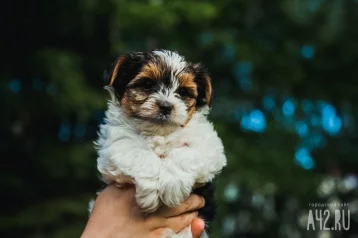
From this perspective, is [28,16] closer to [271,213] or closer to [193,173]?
[193,173]

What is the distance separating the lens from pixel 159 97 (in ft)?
17.2

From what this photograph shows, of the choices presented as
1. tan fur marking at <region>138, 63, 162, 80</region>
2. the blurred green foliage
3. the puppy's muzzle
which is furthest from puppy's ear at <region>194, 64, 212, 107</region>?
the blurred green foliage

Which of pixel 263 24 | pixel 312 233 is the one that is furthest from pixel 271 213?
pixel 263 24

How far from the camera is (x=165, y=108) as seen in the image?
517 centimetres

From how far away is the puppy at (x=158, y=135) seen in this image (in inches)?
199

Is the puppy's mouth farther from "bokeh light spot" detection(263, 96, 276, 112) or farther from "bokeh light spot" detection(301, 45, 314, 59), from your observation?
"bokeh light spot" detection(301, 45, 314, 59)

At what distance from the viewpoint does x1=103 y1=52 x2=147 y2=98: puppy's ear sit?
18.1 ft

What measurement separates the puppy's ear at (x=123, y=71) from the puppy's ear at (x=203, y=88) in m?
0.57

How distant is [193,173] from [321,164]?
12.8 metres

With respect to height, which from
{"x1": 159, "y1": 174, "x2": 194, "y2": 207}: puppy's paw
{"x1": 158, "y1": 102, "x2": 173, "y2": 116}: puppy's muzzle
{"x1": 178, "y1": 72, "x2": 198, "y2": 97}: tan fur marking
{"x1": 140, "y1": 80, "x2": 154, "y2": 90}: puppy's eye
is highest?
{"x1": 178, "y1": 72, "x2": 198, "y2": 97}: tan fur marking

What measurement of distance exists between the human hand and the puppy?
78 millimetres

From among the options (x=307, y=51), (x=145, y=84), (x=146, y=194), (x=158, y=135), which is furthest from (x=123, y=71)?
(x=307, y=51)

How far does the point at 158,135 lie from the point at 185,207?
0.67 m

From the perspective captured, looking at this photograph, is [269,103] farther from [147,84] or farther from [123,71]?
[147,84]
